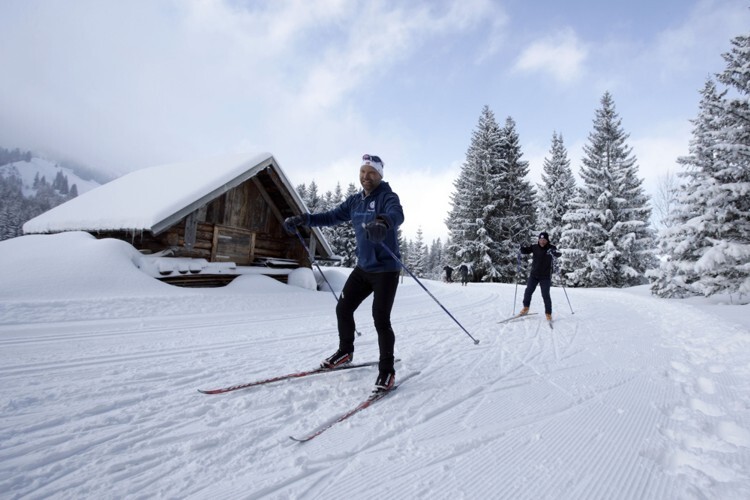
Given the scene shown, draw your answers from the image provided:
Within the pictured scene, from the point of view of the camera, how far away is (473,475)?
1.91m

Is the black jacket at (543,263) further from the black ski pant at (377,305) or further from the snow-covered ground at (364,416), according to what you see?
the black ski pant at (377,305)

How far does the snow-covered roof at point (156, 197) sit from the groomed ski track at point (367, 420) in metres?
4.02

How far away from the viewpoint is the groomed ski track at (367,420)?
1.81 m

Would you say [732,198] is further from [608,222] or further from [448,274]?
[448,274]

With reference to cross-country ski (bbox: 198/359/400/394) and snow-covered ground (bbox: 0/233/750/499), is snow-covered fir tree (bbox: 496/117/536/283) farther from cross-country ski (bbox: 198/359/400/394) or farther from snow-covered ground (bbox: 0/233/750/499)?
cross-country ski (bbox: 198/359/400/394)

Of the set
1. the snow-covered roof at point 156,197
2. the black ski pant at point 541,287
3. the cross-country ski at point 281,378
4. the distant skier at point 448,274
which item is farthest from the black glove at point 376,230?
the distant skier at point 448,274

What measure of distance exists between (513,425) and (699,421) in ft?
4.73

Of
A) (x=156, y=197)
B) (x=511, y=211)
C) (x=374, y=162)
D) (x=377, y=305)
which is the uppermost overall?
(x=511, y=211)

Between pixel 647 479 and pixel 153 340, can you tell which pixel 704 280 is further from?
pixel 153 340

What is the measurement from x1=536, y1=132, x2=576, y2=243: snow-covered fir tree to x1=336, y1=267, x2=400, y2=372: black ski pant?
94.8 ft

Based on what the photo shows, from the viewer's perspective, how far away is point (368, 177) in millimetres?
3480

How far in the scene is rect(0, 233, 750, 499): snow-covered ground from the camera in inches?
71.3

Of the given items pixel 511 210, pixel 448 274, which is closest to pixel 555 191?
pixel 511 210

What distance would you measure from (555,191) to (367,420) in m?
31.5
